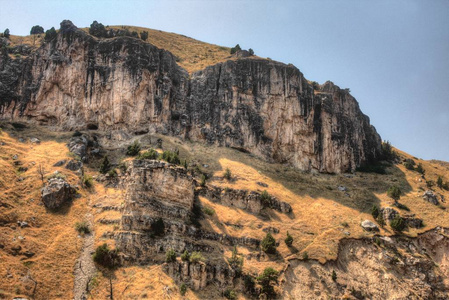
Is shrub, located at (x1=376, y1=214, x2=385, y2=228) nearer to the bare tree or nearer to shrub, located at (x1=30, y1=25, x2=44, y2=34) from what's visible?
the bare tree

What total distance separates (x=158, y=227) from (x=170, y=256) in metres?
4.27

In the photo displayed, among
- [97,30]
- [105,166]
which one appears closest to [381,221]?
[105,166]

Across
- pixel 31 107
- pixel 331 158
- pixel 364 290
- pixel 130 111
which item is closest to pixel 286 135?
pixel 331 158

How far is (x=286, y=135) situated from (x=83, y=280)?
52392 mm

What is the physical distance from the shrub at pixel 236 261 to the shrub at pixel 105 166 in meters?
24.7

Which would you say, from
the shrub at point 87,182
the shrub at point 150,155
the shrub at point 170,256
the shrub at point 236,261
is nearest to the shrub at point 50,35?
the shrub at point 150,155

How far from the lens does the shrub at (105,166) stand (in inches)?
2375

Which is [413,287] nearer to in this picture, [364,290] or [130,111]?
[364,290]

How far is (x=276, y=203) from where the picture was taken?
61688 mm

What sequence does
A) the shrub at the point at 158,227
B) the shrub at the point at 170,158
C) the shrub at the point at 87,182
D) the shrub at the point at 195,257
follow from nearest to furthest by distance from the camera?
the shrub at the point at 195,257, the shrub at the point at 158,227, the shrub at the point at 87,182, the shrub at the point at 170,158

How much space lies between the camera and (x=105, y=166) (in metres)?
61.0

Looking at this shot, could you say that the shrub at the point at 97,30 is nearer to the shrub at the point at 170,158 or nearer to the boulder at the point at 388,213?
the shrub at the point at 170,158

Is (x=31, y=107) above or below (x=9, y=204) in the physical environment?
above

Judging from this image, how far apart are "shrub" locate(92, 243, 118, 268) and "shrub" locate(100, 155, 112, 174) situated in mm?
19362
